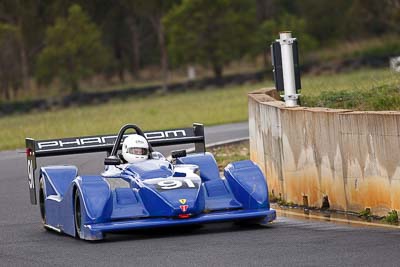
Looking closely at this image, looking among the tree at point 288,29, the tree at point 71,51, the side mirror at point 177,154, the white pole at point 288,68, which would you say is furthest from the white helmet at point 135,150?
the tree at point 288,29

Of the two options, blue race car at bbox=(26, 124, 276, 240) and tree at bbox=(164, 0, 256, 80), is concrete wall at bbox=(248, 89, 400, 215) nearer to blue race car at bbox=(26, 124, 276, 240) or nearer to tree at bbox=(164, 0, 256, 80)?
blue race car at bbox=(26, 124, 276, 240)

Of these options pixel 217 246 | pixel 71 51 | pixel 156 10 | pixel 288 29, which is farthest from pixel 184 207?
pixel 156 10

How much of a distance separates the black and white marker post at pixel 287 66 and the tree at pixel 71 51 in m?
47.7

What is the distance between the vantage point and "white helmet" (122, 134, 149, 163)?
45.9ft

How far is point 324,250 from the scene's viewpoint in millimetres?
10977

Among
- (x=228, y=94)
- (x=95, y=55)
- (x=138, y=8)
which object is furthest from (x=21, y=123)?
(x=138, y=8)

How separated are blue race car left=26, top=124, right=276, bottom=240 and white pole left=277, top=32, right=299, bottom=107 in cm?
202

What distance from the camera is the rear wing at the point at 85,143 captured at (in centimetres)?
1489

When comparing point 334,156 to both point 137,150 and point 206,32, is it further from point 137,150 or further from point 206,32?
point 206,32

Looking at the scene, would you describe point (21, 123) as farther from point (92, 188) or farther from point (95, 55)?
point (92, 188)

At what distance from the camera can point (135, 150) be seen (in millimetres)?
14023

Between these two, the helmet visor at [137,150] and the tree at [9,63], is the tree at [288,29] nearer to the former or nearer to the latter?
the tree at [9,63]

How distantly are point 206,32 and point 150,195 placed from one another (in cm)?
5356

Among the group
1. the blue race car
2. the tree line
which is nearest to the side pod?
the blue race car
